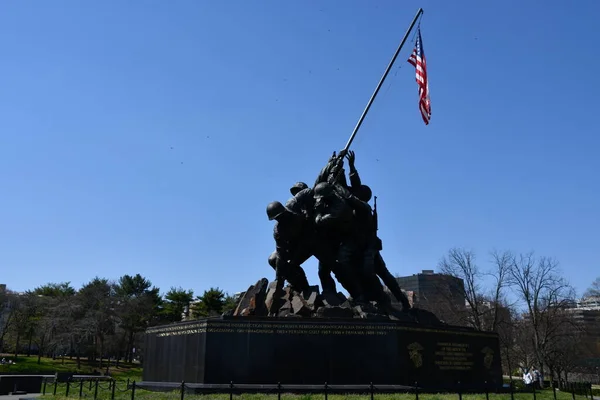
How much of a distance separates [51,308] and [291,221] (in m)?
57.3

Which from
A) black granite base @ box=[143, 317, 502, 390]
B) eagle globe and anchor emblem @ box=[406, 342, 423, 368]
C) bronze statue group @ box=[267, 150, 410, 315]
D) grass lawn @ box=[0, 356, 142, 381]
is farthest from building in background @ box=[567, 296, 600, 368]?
black granite base @ box=[143, 317, 502, 390]

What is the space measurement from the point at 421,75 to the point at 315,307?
→ 1057cm

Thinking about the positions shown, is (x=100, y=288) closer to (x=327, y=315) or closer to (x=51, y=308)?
(x=51, y=308)

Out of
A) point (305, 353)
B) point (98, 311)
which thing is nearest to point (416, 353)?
point (305, 353)

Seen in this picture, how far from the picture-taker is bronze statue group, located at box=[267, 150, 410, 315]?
62.4 ft

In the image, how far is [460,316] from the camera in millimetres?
48125

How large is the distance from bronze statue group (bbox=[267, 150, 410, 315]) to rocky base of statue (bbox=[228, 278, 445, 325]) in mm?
300

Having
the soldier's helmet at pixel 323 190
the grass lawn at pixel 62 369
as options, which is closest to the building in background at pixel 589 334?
the grass lawn at pixel 62 369

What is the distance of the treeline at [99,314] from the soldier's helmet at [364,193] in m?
39.3

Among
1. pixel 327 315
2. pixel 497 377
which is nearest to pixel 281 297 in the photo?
pixel 327 315

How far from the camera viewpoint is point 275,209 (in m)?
18.8

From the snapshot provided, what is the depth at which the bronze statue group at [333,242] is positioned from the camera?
19.0 metres

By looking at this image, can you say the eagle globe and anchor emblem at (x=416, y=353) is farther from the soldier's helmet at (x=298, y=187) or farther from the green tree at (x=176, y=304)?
the green tree at (x=176, y=304)

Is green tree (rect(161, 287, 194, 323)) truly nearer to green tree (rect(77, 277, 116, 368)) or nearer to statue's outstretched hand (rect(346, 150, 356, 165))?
green tree (rect(77, 277, 116, 368))
